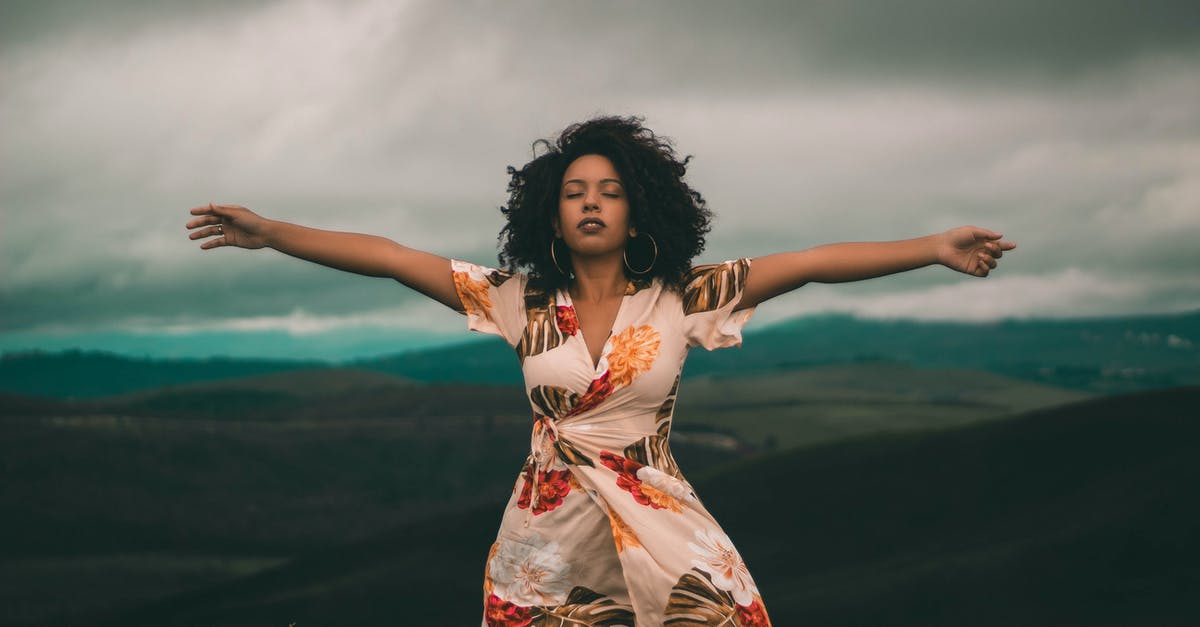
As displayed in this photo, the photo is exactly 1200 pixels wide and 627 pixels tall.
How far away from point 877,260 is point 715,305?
2.77 feet

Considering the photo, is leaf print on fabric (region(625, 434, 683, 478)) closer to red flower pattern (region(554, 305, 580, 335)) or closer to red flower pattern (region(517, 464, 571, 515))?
red flower pattern (region(517, 464, 571, 515))

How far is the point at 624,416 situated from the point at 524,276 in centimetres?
104

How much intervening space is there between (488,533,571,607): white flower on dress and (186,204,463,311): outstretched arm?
135cm

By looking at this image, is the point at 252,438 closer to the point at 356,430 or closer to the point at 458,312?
the point at 356,430

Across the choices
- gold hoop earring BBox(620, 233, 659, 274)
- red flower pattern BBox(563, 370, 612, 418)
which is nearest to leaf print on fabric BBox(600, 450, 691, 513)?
red flower pattern BBox(563, 370, 612, 418)

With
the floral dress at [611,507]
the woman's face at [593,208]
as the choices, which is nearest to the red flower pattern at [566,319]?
the floral dress at [611,507]

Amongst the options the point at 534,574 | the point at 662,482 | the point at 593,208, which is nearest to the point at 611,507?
the point at 662,482

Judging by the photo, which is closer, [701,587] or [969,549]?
[701,587]

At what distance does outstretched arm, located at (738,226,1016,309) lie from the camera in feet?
20.8

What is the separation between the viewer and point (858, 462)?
26.4 meters

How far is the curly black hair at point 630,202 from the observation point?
643cm

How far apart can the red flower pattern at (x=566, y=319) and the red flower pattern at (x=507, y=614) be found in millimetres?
1318

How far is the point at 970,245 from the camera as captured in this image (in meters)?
6.39

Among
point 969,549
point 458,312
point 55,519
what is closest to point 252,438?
point 55,519
